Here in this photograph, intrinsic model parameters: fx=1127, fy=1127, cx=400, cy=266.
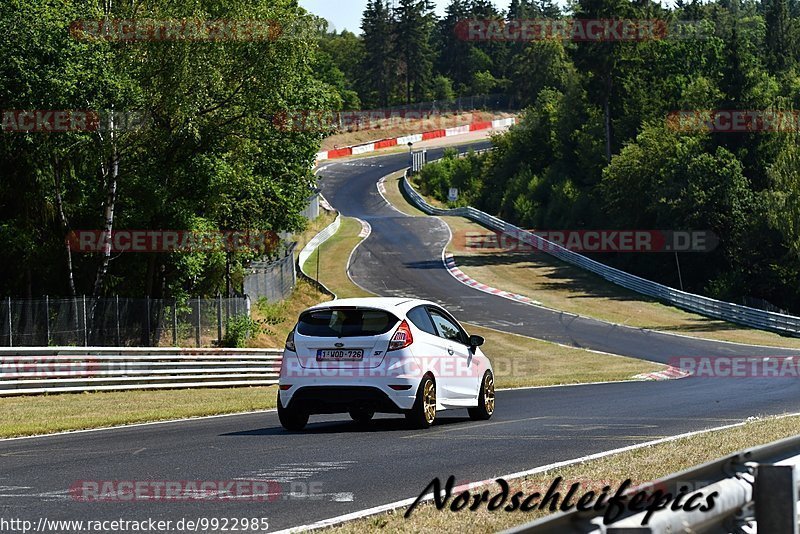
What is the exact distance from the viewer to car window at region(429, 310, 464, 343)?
1488 centimetres

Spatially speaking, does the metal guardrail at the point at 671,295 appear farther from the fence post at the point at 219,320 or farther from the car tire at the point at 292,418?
the car tire at the point at 292,418

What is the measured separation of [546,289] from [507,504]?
5287cm

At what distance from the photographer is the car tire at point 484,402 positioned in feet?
51.7

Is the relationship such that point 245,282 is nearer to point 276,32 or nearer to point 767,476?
point 276,32

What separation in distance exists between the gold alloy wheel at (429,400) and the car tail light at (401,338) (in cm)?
60

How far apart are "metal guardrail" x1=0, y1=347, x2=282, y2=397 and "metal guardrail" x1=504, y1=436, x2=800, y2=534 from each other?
19684 mm

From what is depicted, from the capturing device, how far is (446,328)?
1508 centimetres

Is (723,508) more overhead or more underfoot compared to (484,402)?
more overhead

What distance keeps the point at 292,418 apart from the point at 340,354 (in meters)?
1.12

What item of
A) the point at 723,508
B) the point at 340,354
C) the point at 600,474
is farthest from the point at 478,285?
the point at 723,508

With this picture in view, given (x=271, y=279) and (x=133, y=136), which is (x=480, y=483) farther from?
(x=271, y=279)

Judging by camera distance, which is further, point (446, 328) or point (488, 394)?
point (488, 394)

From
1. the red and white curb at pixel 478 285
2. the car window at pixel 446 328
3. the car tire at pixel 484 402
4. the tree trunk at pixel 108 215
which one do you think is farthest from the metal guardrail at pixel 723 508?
the red and white curb at pixel 478 285

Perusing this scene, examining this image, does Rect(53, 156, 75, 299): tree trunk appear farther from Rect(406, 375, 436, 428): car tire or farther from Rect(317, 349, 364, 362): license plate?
Rect(406, 375, 436, 428): car tire
